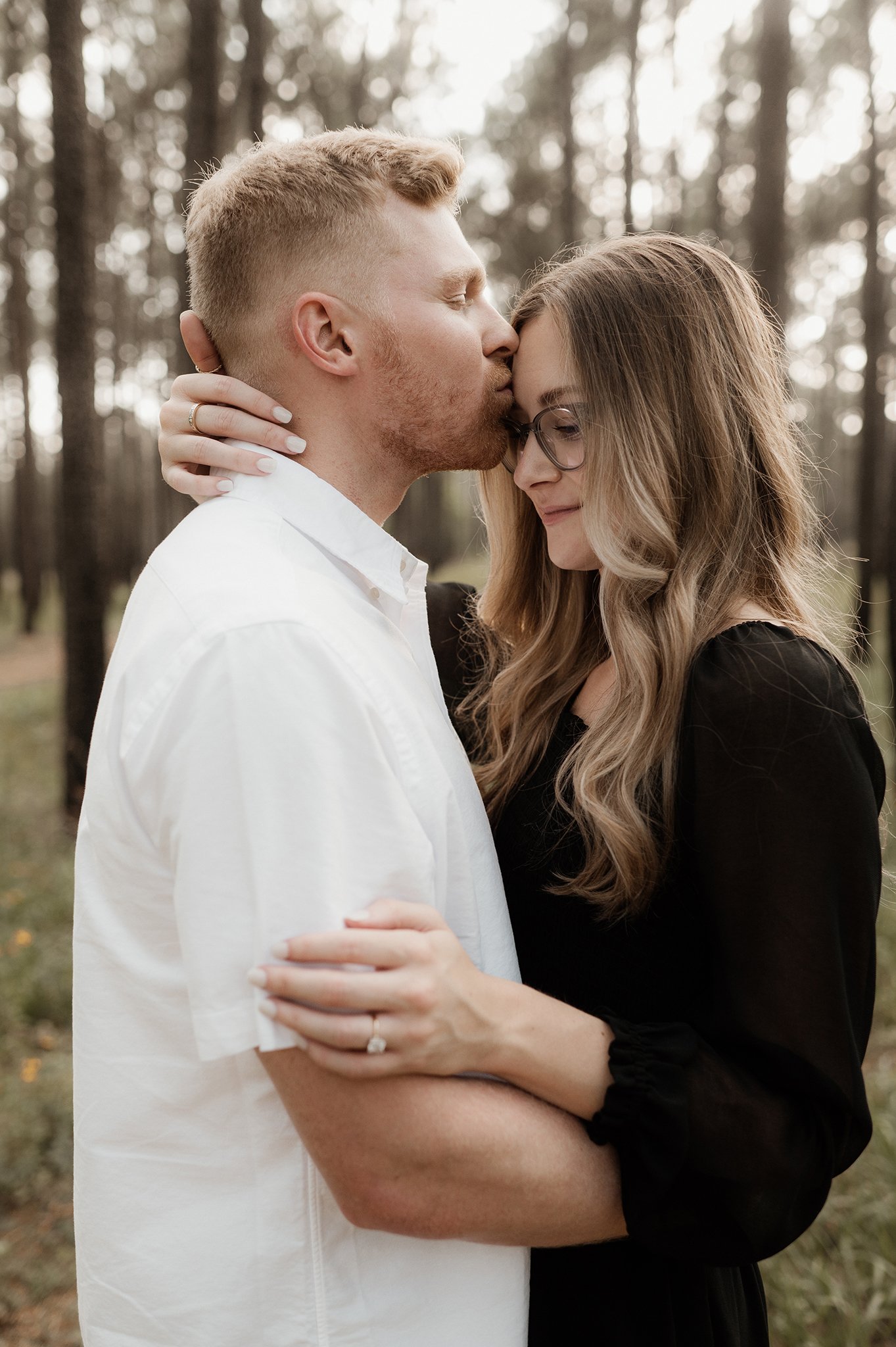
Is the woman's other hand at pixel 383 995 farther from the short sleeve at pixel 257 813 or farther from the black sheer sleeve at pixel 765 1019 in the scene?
the black sheer sleeve at pixel 765 1019

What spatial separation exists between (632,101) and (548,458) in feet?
50.4

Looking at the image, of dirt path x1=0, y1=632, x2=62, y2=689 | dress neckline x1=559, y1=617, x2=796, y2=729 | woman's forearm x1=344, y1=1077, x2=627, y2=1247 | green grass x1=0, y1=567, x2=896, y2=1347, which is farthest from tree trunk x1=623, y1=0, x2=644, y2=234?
woman's forearm x1=344, y1=1077, x2=627, y2=1247

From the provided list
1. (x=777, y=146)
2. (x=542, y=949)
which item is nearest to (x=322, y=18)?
(x=777, y=146)

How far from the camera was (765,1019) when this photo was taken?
152 centimetres

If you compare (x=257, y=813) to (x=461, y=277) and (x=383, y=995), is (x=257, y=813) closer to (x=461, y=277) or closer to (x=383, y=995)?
(x=383, y=995)

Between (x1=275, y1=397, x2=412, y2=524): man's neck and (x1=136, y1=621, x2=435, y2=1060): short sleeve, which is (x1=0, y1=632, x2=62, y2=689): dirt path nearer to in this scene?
(x1=275, y1=397, x2=412, y2=524): man's neck

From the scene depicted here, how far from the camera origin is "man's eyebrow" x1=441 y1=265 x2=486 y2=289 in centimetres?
199

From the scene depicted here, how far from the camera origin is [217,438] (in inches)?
76.4

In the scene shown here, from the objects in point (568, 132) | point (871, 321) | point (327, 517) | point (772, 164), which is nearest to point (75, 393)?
point (772, 164)

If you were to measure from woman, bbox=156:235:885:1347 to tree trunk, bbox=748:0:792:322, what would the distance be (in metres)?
5.62

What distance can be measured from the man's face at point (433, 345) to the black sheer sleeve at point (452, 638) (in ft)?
2.58

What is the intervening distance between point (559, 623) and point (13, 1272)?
3211mm

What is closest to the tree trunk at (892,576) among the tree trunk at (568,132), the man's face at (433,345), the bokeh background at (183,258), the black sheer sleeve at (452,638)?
the bokeh background at (183,258)

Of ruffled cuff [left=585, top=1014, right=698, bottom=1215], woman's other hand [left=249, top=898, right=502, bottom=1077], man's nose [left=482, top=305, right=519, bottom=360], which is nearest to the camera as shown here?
woman's other hand [left=249, top=898, right=502, bottom=1077]
